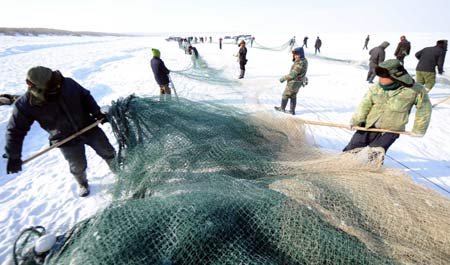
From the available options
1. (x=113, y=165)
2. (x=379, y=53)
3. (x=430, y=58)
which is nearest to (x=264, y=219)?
(x=113, y=165)

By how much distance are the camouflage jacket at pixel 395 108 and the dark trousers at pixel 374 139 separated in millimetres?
122

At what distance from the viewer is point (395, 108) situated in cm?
268

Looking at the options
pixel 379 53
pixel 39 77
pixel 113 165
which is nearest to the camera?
pixel 39 77

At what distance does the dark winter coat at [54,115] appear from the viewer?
2.30 metres

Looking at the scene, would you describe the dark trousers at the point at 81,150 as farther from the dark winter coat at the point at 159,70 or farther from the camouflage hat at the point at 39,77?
the dark winter coat at the point at 159,70

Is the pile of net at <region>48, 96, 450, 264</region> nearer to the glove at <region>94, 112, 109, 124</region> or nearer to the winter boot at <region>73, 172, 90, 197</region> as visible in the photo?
the glove at <region>94, 112, 109, 124</region>

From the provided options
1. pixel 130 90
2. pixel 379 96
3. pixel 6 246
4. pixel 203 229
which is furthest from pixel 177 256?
pixel 130 90

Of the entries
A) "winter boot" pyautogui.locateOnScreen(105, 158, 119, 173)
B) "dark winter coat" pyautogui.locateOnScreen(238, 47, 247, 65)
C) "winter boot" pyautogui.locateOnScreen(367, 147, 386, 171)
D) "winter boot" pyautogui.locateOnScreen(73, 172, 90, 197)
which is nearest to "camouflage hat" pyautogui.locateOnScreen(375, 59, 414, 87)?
"winter boot" pyautogui.locateOnScreen(367, 147, 386, 171)

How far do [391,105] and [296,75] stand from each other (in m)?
2.69

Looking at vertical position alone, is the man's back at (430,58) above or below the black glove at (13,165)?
above

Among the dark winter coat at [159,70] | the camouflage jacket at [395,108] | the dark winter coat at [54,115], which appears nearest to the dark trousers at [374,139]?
the camouflage jacket at [395,108]

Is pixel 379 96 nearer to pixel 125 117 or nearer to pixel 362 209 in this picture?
pixel 362 209

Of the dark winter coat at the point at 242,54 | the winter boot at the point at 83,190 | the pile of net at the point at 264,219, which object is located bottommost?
the winter boot at the point at 83,190

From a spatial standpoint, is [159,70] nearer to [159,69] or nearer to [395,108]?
[159,69]
